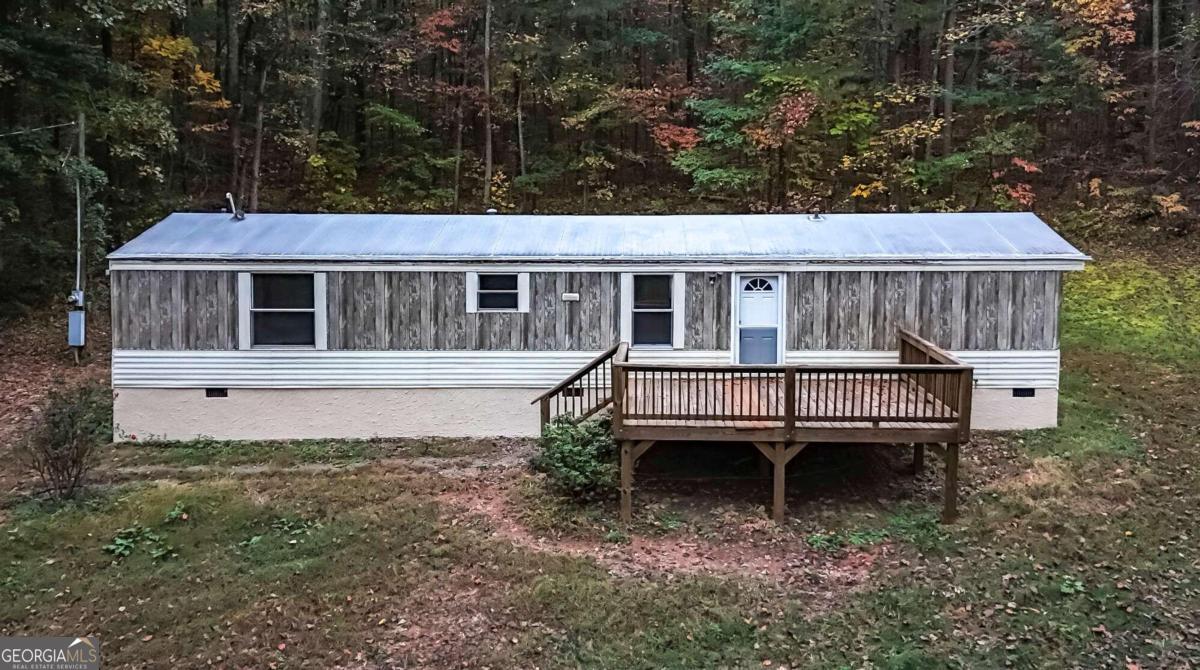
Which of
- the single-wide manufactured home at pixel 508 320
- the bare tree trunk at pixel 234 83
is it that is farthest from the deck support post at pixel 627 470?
the bare tree trunk at pixel 234 83

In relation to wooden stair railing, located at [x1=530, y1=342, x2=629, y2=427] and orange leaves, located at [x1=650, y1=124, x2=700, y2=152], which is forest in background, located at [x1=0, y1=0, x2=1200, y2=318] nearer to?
orange leaves, located at [x1=650, y1=124, x2=700, y2=152]

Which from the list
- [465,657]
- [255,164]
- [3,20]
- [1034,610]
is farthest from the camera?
[255,164]

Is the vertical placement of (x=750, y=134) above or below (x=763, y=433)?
above

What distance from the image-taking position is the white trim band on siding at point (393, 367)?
11.0 m

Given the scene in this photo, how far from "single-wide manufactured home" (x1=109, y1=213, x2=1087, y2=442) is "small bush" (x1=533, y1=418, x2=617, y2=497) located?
150 centimetres

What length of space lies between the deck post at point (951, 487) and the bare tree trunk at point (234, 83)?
19.4m

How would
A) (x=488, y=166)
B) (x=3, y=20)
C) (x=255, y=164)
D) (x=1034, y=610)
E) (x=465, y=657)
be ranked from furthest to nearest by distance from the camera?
(x=488, y=166) < (x=255, y=164) < (x=3, y=20) < (x=1034, y=610) < (x=465, y=657)

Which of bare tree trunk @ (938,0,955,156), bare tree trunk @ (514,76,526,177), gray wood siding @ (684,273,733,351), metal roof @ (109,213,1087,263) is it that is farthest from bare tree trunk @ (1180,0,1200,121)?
bare tree trunk @ (514,76,526,177)

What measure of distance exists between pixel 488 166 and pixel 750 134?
7.99 meters

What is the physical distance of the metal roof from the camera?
1084 cm

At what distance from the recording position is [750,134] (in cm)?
2069

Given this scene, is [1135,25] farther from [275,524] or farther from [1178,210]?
[275,524]

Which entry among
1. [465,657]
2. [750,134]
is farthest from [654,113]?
[465,657]

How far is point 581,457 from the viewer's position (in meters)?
8.92
